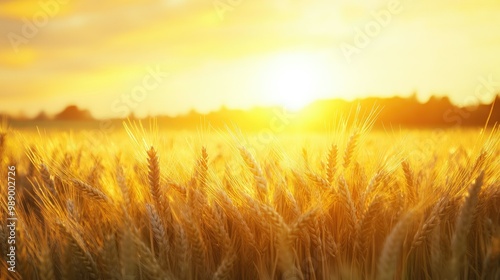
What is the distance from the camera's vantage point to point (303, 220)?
4.73 feet

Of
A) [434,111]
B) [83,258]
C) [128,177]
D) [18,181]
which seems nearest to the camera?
[83,258]

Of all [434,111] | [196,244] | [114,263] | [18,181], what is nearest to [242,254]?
[196,244]

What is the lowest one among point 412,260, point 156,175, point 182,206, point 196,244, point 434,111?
point 412,260

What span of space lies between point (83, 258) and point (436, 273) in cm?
109

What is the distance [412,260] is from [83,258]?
1.13 m

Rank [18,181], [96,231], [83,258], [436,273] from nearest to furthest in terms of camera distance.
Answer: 1. [436,273]
2. [83,258]
3. [96,231]
4. [18,181]

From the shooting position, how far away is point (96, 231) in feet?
5.73

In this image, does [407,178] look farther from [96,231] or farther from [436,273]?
[96,231]

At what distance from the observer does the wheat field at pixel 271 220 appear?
148cm

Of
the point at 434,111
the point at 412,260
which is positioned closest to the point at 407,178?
the point at 412,260

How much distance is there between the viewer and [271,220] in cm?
145

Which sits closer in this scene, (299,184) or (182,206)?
(182,206)

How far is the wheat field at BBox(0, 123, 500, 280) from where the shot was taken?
4.86 ft

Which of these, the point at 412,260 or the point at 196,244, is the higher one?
the point at 196,244
